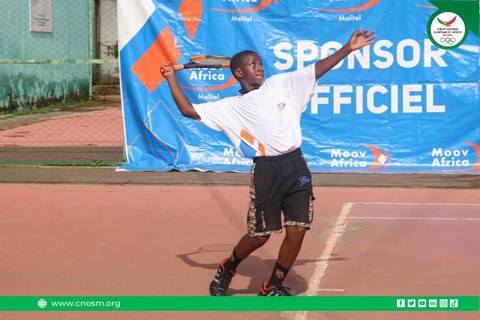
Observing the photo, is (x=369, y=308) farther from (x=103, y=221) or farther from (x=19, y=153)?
(x=19, y=153)

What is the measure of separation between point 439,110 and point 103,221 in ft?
18.4

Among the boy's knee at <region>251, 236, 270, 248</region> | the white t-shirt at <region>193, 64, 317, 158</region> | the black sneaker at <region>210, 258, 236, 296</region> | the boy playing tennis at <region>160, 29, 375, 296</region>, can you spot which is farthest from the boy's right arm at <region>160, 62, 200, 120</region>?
the black sneaker at <region>210, 258, 236, 296</region>

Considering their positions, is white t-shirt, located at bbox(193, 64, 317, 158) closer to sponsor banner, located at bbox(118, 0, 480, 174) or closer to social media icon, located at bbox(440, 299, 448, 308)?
social media icon, located at bbox(440, 299, 448, 308)

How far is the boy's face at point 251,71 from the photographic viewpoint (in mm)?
7199

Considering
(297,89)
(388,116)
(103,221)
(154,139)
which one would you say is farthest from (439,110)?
(297,89)

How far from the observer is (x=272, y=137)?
23.3 ft

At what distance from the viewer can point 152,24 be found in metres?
14.3

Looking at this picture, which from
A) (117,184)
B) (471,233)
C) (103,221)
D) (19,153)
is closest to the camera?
(471,233)

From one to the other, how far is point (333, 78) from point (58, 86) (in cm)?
1294

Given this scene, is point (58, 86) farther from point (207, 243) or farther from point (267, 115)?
point (267, 115)

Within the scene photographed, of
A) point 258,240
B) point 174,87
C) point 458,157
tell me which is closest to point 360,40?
point 174,87

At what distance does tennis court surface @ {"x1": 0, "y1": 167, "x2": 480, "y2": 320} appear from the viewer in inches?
299

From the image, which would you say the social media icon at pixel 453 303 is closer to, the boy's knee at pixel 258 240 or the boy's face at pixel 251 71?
the boy's knee at pixel 258 240

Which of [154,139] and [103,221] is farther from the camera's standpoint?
[154,139]
